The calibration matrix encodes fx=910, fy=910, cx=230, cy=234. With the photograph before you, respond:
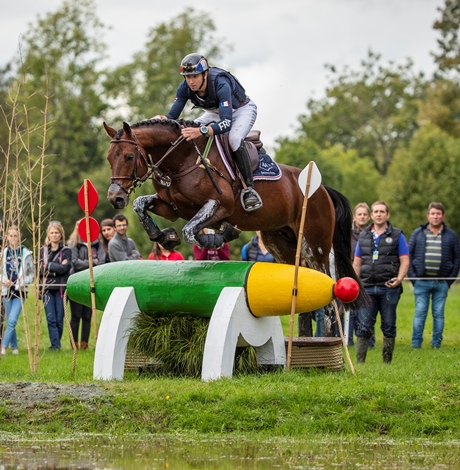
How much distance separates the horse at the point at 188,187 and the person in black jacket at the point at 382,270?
1.90m

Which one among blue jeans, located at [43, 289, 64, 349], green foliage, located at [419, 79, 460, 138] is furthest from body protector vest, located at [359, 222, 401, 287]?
green foliage, located at [419, 79, 460, 138]

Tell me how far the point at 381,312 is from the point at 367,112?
5787 cm

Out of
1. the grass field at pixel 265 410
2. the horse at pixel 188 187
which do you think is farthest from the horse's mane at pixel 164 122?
the grass field at pixel 265 410

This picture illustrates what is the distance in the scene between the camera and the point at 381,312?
1248cm

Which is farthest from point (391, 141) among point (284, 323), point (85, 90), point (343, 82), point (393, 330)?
point (393, 330)

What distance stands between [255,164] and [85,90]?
143 ft

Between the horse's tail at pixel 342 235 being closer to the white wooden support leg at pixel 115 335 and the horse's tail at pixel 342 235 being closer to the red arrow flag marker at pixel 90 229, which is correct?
the red arrow flag marker at pixel 90 229

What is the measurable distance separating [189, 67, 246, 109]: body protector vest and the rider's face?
0.08 metres

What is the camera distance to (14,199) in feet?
34.2

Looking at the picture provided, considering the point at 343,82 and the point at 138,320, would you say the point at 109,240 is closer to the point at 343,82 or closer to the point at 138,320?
the point at 138,320

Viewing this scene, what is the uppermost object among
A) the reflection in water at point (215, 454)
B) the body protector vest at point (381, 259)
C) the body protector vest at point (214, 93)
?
the body protector vest at point (214, 93)

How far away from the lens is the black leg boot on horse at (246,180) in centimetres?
1007

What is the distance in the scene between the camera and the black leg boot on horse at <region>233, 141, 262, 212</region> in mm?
10070

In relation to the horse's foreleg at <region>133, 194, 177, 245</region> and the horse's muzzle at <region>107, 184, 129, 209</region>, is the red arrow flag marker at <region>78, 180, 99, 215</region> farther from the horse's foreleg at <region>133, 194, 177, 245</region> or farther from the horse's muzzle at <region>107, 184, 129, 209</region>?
the horse's muzzle at <region>107, 184, 129, 209</region>
